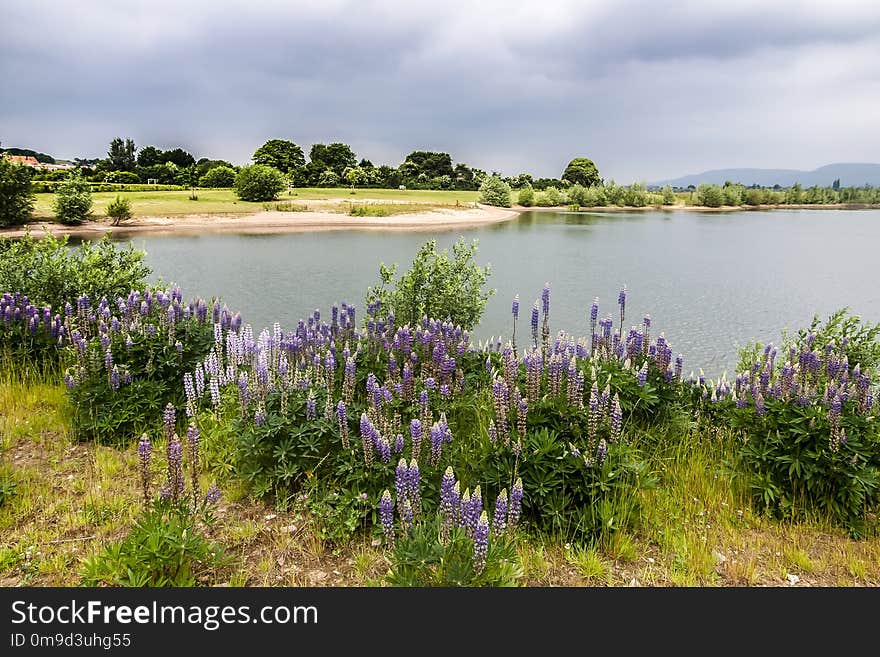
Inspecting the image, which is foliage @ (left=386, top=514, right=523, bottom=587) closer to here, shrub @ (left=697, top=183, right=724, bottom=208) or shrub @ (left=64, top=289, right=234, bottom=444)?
shrub @ (left=64, top=289, right=234, bottom=444)

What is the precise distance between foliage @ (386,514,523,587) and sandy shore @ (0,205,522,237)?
146ft

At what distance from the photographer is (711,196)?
87.8 m

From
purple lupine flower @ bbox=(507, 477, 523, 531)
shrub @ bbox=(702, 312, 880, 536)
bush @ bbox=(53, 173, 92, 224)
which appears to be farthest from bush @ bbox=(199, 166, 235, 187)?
purple lupine flower @ bbox=(507, 477, 523, 531)

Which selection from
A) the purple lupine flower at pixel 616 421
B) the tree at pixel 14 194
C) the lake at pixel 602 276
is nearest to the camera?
the purple lupine flower at pixel 616 421

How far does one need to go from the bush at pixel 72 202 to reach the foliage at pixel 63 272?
130 ft

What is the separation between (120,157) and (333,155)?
120ft

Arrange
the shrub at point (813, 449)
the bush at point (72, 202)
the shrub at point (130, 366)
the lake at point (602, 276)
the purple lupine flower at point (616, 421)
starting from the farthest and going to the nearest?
the bush at point (72, 202) < the lake at point (602, 276) < the shrub at point (130, 366) < the shrub at point (813, 449) < the purple lupine flower at point (616, 421)

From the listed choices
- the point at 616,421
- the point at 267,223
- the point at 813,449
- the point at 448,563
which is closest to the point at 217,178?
the point at 267,223

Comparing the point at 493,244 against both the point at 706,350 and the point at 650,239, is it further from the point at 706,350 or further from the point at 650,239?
the point at 706,350

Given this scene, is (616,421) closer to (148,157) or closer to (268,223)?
(268,223)

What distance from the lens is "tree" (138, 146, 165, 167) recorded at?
84750 millimetres

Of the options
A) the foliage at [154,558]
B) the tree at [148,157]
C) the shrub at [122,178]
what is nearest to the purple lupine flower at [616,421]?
the foliage at [154,558]

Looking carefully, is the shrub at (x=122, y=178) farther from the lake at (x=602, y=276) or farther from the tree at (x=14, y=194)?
the lake at (x=602, y=276)

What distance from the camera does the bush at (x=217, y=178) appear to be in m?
78.6
